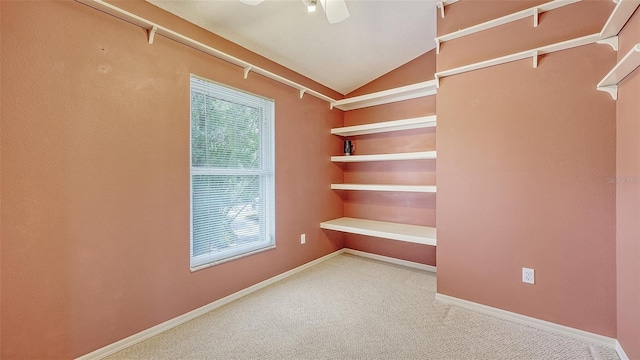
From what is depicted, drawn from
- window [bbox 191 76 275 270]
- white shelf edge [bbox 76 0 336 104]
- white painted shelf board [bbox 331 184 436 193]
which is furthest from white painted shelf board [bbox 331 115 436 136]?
window [bbox 191 76 275 270]

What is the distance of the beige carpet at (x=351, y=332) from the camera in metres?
1.84

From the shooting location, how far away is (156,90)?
6.82 ft

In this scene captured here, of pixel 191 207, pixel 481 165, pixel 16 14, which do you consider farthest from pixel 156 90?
pixel 481 165

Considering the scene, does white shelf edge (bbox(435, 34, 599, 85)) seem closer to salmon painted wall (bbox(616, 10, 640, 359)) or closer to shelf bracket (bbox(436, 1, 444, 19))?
salmon painted wall (bbox(616, 10, 640, 359))

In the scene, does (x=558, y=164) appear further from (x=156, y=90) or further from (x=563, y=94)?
(x=156, y=90)

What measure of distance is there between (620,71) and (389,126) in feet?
6.30

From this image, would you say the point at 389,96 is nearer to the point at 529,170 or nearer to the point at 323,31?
the point at 323,31

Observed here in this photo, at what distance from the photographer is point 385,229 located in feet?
10.9

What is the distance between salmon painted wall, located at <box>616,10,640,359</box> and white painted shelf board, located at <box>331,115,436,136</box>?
4.52 ft

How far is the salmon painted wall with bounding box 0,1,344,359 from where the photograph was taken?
5.00 ft

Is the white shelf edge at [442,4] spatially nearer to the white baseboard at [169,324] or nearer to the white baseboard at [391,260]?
the white baseboard at [391,260]

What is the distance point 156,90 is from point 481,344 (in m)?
3.06

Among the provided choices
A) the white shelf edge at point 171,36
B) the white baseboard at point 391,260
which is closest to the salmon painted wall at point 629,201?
the white baseboard at point 391,260

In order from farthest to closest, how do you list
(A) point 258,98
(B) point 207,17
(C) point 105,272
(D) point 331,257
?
(D) point 331,257 → (A) point 258,98 → (B) point 207,17 → (C) point 105,272
